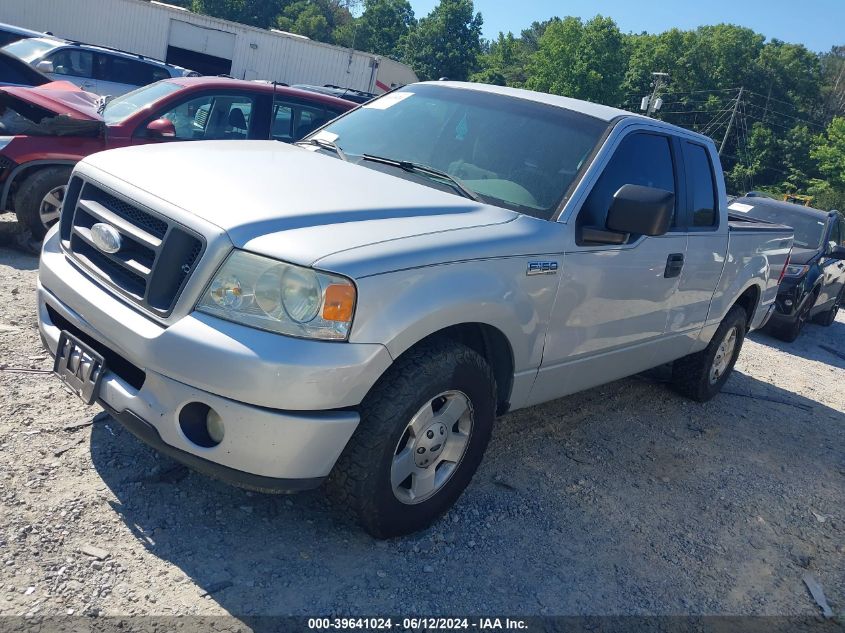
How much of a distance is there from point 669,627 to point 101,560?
2.27m

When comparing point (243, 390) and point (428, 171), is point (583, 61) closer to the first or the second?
point (428, 171)

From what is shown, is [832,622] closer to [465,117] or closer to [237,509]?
[237,509]

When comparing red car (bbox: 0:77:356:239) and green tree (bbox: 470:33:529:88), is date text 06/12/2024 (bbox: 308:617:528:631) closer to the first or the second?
red car (bbox: 0:77:356:239)

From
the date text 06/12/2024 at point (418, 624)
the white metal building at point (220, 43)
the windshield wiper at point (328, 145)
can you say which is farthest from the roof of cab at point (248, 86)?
the white metal building at point (220, 43)

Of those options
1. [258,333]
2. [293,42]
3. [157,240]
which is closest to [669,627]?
[258,333]

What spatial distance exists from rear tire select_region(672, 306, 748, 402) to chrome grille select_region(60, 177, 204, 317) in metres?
4.18

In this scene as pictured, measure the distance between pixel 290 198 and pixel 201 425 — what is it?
3.11 feet

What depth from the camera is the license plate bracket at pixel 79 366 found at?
2.83 metres

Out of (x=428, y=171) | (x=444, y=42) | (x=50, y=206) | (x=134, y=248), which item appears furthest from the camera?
(x=444, y=42)

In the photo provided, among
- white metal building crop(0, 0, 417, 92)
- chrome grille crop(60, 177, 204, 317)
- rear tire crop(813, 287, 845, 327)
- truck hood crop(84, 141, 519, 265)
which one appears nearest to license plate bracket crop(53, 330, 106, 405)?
chrome grille crop(60, 177, 204, 317)

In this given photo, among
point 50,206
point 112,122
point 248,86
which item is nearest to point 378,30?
point 248,86

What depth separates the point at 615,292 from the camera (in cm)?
390

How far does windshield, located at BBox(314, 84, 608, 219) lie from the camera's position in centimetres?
367

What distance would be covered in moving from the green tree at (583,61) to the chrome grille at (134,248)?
2573 inches
